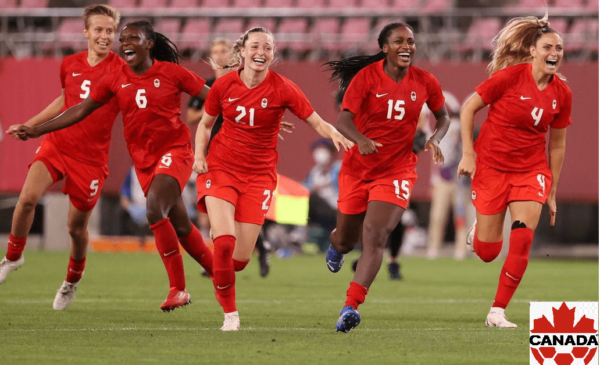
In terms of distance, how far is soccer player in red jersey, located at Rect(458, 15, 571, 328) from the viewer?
8406 millimetres

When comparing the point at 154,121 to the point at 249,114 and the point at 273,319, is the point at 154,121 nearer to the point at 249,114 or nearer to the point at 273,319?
the point at 249,114

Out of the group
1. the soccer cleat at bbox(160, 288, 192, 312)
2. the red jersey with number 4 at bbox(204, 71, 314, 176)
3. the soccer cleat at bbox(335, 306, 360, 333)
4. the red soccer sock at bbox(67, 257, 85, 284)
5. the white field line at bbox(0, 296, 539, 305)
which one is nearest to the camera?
the soccer cleat at bbox(335, 306, 360, 333)

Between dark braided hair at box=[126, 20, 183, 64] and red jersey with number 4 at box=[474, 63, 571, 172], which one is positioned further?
dark braided hair at box=[126, 20, 183, 64]

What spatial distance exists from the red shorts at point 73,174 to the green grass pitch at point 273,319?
919 millimetres

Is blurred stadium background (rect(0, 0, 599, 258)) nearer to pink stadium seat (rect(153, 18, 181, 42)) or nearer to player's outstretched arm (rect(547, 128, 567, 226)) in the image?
pink stadium seat (rect(153, 18, 181, 42))

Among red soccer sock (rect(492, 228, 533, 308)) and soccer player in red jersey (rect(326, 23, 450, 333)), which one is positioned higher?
soccer player in red jersey (rect(326, 23, 450, 333))

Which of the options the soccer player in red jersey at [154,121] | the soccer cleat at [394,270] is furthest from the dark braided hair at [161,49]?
the soccer cleat at [394,270]

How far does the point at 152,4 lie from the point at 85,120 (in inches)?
532

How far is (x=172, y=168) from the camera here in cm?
867

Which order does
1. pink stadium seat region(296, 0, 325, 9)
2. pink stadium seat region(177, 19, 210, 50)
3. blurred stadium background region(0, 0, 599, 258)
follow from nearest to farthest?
blurred stadium background region(0, 0, 599, 258), pink stadium seat region(177, 19, 210, 50), pink stadium seat region(296, 0, 325, 9)

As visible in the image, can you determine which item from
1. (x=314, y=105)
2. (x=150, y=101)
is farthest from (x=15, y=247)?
(x=314, y=105)

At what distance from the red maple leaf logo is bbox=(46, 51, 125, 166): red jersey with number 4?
4.45m

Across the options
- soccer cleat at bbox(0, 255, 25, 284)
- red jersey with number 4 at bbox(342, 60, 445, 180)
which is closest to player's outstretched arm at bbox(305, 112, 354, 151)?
red jersey with number 4 at bbox(342, 60, 445, 180)

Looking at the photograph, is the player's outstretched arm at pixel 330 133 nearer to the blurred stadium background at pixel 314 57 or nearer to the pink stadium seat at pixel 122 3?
the blurred stadium background at pixel 314 57
